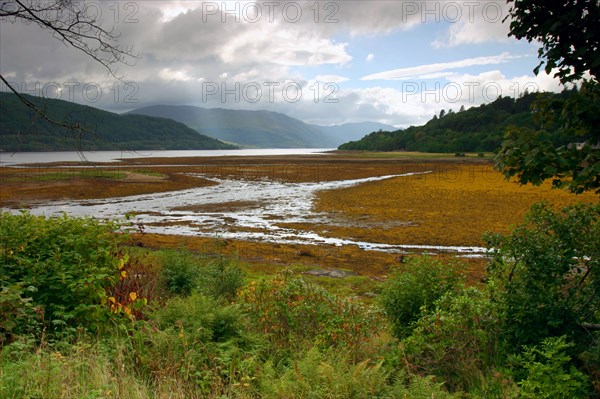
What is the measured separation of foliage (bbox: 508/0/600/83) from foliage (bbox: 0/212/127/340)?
242 inches

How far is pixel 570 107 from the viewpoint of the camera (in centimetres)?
476

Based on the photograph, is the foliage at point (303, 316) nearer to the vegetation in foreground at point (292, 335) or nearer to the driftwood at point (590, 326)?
the vegetation in foreground at point (292, 335)

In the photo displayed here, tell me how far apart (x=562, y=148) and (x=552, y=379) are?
2.68 meters

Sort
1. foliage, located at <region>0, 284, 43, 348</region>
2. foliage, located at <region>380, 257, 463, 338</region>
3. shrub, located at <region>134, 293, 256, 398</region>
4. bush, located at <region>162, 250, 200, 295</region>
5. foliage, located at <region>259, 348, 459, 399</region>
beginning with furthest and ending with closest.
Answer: bush, located at <region>162, 250, 200, 295</region>
foliage, located at <region>380, 257, 463, 338</region>
shrub, located at <region>134, 293, 256, 398</region>
foliage, located at <region>0, 284, 43, 348</region>
foliage, located at <region>259, 348, 459, 399</region>

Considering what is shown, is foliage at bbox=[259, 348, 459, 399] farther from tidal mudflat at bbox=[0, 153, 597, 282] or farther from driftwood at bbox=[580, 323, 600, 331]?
tidal mudflat at bbox=[0, 153, 597, 282]

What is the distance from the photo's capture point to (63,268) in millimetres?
5762

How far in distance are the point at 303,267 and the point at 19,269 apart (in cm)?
1184

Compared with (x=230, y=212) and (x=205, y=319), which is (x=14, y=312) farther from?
(x=230, y=212)

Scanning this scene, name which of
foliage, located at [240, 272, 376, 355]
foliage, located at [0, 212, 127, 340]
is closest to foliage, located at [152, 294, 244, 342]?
foliage, located at [240, 272, 376, 355]

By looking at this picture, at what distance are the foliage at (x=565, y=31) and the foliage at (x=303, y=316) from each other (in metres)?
4.52

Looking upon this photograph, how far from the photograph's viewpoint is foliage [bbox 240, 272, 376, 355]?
6.58m

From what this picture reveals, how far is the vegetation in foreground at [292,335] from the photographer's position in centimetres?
456

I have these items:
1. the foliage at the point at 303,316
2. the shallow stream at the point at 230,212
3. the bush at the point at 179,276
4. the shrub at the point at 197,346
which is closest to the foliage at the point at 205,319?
the shrub at the point at 197,346

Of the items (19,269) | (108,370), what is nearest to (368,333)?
(108,370)
